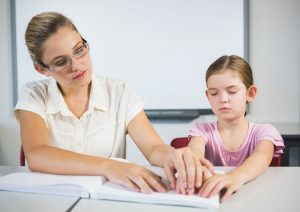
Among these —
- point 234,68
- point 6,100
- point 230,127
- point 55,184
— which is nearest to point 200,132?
point 230,127

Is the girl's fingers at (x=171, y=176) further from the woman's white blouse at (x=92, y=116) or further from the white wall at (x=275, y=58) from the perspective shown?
the white wall at (x=275, y=58)

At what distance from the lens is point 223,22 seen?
8.19 feet

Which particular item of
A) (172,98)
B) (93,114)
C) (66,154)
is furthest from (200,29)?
(66,154)

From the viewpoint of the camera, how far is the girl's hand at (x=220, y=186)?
0.71 m

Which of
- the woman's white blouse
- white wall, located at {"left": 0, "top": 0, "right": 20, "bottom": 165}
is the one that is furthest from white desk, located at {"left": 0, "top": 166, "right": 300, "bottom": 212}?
white wall, located at {"left": 0, "top": 0, "right": 20, "bottom": 165}

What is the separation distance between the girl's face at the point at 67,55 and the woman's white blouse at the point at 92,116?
120mm

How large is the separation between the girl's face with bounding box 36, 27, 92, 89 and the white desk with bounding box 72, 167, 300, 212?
0.53m

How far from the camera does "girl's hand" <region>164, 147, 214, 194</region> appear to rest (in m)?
0.73

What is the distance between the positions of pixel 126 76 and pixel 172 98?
17.2 inches

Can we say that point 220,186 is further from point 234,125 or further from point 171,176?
point 234,125

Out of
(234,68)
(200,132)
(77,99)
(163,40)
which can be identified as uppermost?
(163,40)

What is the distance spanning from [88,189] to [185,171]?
0.24 meters

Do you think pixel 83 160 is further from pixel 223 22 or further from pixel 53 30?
pixel 223 22

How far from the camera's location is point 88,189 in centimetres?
76
